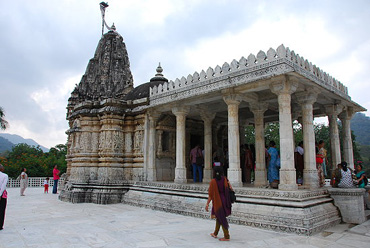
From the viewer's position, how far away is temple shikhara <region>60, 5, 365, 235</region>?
781 cm

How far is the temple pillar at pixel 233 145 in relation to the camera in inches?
359

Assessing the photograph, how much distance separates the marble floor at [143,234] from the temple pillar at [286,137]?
1523mm

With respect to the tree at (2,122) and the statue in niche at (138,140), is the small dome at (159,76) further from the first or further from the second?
the tree at (2,122)

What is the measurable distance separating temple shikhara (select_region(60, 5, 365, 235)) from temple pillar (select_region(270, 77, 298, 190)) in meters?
0.03

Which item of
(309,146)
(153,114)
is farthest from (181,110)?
(309,146)

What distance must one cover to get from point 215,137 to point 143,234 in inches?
389

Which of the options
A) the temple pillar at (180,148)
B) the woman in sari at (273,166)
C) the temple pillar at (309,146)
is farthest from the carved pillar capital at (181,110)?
the temple pillar at (309,146)

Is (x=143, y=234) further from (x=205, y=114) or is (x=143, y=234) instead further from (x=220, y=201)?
(x=205, y=114)

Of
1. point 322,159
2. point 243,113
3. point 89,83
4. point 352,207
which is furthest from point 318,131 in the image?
point 89,83

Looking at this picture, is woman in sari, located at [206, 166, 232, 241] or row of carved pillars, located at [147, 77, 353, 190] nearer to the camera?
woman in sari, located at [206, 166, 232, 241]

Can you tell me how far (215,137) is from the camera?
15.9 meters

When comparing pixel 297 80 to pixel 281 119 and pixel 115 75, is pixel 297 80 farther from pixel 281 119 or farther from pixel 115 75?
pixel 115 75

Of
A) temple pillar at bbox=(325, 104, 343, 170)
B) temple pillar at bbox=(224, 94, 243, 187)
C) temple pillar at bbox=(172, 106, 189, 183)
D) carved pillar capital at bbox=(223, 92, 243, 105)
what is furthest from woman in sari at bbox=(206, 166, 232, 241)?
temple pillar at bbox=(325, 104, 343, 170)

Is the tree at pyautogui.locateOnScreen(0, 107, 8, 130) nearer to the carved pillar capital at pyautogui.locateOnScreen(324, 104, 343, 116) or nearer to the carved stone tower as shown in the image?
the carved stone tower
